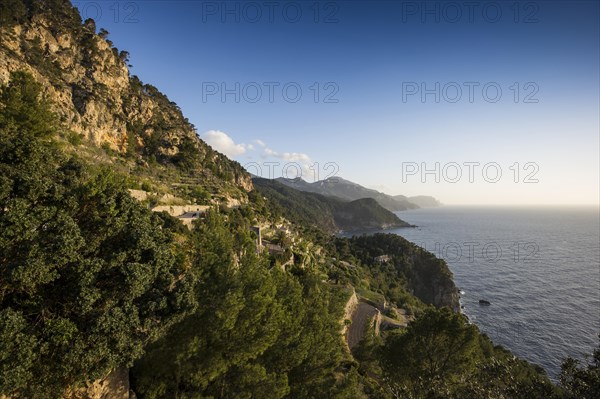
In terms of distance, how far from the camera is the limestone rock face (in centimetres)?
4000

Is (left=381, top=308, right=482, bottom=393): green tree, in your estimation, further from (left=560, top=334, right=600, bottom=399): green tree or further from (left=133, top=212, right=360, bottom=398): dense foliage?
(left=560, top=334, right=600, bottom=399): green tree

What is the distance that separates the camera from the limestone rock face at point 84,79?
40000 mm

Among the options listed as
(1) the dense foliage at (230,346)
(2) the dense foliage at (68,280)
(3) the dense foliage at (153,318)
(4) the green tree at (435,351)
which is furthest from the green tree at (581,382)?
(2) the dense foliage at (68,280)

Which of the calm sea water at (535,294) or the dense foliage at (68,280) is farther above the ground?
the dense foliage at (68,280)

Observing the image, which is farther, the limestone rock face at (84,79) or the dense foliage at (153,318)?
the limestone rock face at (84,79)

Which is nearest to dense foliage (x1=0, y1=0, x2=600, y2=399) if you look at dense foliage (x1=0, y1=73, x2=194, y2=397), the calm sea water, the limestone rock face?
dense foliage (x1=0, y1=73, x2=194, y2=397)

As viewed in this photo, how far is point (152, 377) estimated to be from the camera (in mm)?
11398

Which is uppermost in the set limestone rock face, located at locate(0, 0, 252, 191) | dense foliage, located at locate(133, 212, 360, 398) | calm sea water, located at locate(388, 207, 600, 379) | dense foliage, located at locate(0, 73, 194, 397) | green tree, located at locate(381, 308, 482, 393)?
limestone rock face, located at locate(0, 0, 252, 191)

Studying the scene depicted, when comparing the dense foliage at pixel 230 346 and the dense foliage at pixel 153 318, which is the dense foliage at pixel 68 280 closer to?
the dense foliage at pixel 153 318

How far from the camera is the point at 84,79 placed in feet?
168

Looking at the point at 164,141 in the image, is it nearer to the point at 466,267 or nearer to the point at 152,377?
the point at 152,377

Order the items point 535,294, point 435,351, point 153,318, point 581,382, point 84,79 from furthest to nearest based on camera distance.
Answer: point 535,294, point 84,79, point 435,351, point 581,382, point 153,318

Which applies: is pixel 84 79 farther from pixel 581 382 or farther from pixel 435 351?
pixel 581 382

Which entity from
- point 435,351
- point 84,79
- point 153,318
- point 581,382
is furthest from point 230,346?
point 84,79
